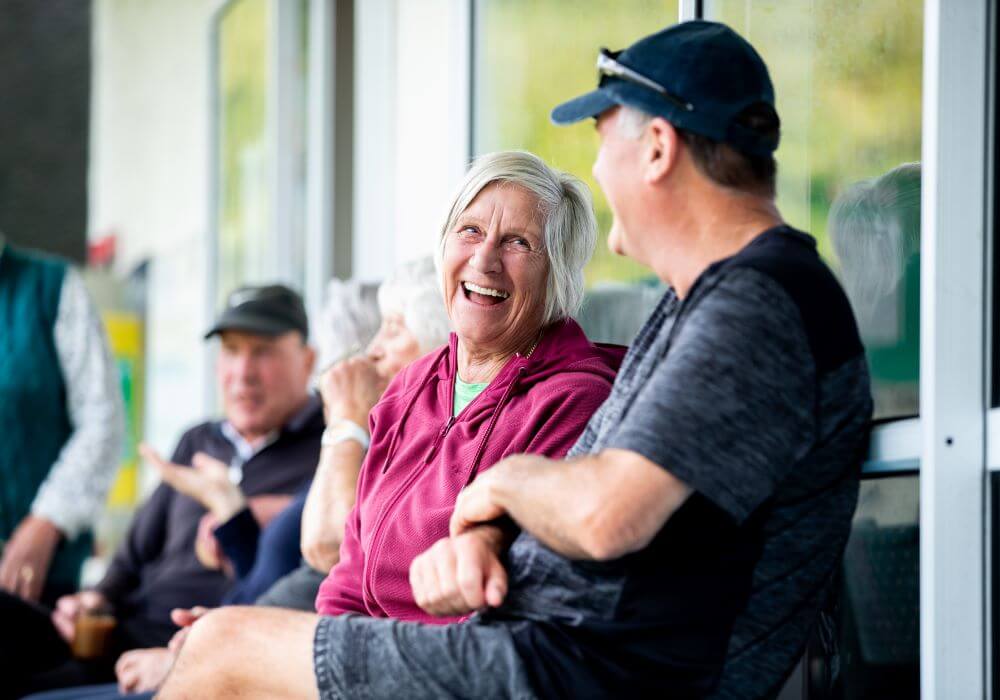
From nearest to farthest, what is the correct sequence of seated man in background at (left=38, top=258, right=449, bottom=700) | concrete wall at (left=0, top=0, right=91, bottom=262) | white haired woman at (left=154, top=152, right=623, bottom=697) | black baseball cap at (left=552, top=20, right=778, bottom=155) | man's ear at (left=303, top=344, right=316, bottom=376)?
black baseball cap at (left=552, top=20, right=778, bottom=155) < white haired woman at (left=154, top=152, right=623, bottom=697) < seated man in background at (left=38, top=258, right=449, bottom=700) < man's ear at (left=303, top=344, right=316, bottom=376) < concrete wall at (left=0, top=0, right=91, bottom=262)

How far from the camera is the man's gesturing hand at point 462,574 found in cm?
152

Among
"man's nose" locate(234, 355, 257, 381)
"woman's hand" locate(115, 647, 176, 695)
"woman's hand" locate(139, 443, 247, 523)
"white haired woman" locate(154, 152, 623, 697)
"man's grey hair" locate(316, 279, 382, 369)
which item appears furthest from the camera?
"man's nose" locate(234, 355, 257, 381)

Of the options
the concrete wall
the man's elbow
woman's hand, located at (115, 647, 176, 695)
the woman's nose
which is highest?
the concrete wall

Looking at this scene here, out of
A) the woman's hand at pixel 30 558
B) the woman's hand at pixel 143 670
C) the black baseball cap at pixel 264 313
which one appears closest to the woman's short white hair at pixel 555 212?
the woman's hand at pixel 143 670

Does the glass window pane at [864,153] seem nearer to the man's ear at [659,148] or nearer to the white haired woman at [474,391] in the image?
the white haired woman at [474,391]

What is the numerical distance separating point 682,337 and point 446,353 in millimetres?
837

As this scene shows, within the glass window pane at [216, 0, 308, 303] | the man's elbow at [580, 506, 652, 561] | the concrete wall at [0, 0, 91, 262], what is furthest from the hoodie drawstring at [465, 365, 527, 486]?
the concrete wall at [0, 0, 91, 262]

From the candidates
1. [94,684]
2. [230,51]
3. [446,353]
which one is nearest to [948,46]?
[446,353]

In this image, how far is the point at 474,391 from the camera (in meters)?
2.06

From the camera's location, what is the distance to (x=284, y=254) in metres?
5.35

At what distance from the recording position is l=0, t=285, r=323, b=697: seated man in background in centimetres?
331

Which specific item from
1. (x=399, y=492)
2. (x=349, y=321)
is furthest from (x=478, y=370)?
(x=349, y=321)

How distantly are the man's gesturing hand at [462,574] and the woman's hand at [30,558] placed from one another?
102 inches

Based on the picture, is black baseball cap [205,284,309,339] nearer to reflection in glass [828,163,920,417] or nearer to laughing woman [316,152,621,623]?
laughing woman [316,152,621,623]
